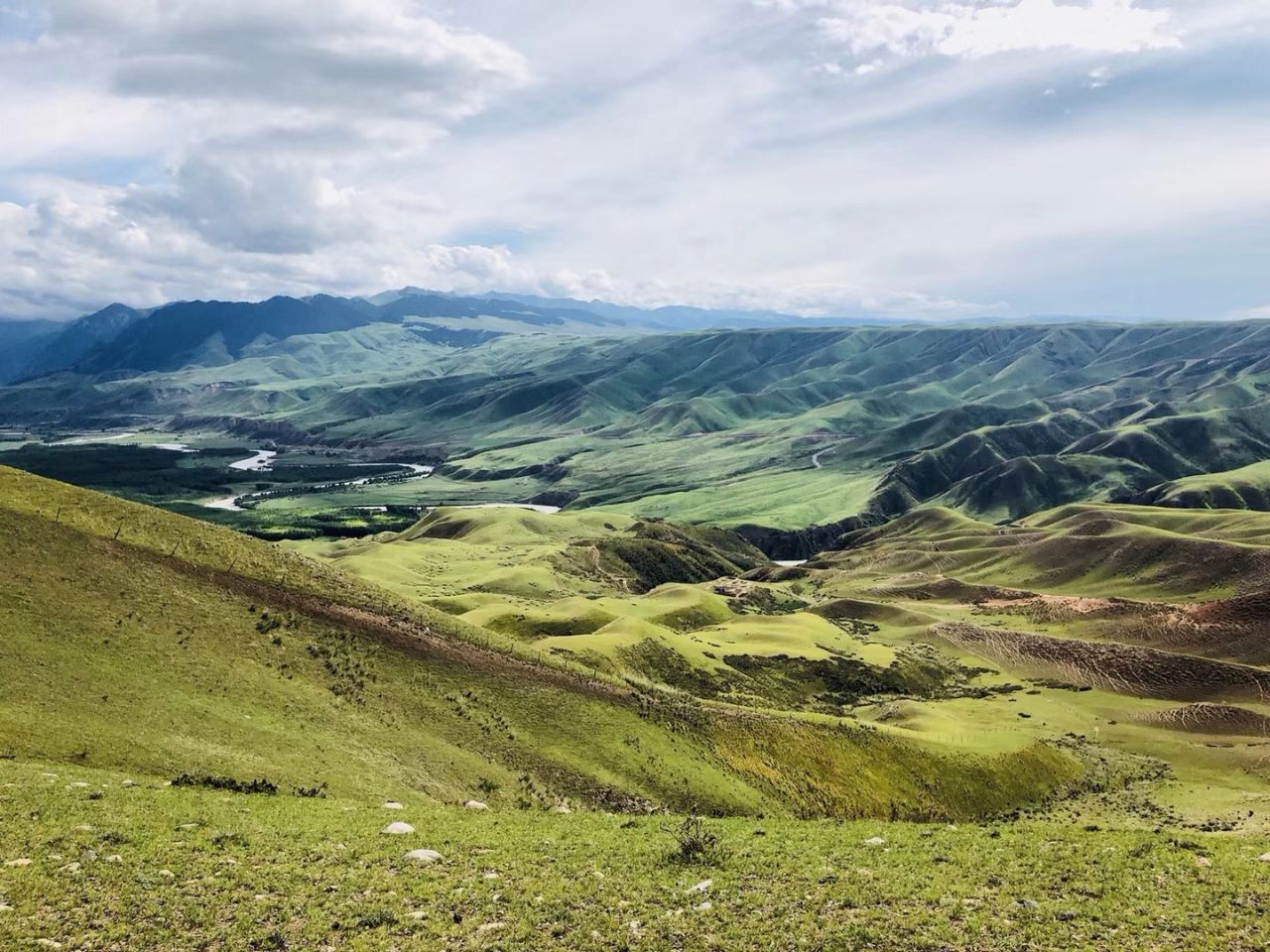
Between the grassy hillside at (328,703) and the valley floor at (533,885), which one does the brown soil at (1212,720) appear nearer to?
the grassy hillside at (328,703)

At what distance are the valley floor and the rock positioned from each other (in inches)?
12.3

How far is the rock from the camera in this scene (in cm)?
2652

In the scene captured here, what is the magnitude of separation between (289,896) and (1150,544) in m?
197

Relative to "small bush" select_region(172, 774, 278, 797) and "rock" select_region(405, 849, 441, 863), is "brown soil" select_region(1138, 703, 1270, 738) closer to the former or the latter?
"rock" select_region(405, 849, 441, 863)

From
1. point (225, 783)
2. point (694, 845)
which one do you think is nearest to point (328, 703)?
point (225, 783)

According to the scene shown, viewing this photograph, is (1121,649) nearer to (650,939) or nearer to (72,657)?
(650,939)

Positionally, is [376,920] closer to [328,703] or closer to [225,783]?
[225,783]

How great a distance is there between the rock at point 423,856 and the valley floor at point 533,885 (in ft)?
1.02

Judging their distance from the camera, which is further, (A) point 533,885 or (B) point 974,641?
(B) point 974,641

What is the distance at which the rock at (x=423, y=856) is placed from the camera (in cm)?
2652

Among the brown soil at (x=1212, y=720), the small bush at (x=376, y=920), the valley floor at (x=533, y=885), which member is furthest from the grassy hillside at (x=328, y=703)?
the brown soil at (x=1212, y=720)

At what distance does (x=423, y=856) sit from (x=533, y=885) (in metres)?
4.31

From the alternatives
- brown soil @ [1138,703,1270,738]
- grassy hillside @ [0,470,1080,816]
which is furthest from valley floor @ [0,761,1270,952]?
brown soil @ [1138,703,1270,738]

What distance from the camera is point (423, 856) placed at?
26.8 meters
